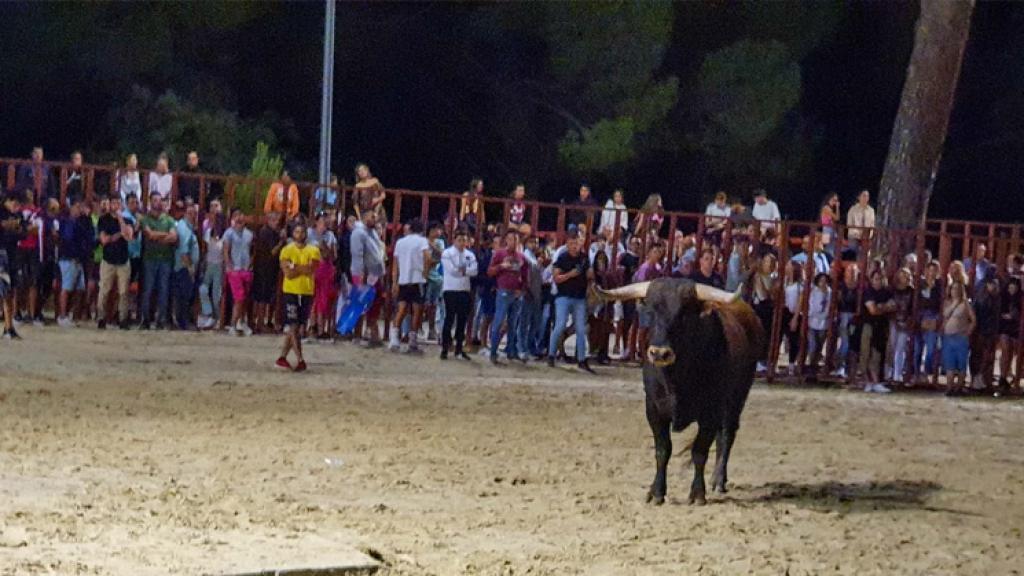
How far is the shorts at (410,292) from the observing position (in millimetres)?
23562

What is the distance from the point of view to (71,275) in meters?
24.0

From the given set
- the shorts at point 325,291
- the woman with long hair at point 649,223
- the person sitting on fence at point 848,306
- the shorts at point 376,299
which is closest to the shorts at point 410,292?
the shorts at point 376,299

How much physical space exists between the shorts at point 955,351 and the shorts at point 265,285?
30.5ft

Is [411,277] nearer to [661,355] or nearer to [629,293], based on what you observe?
[629,293]

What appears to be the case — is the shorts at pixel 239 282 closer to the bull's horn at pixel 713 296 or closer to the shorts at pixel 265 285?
the shorts at pixel 265 285

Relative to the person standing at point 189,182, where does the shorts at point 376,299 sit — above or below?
below

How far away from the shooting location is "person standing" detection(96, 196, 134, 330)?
23.5 m

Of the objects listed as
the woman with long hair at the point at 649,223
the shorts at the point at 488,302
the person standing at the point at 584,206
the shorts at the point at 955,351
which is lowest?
the shorts at the point at 955,351

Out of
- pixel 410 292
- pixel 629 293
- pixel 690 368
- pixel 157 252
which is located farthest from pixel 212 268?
pixel 690 368

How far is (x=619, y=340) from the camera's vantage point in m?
25.9

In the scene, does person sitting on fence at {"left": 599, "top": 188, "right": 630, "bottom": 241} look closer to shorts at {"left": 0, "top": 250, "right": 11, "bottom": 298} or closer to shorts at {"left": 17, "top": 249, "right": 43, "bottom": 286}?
shorts at {"left": 17, "top": 249, "right": 43, "bottom": 286}

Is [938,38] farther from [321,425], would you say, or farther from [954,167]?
[954,167]

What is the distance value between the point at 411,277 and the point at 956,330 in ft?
24.3

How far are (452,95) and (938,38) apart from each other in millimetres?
17212
